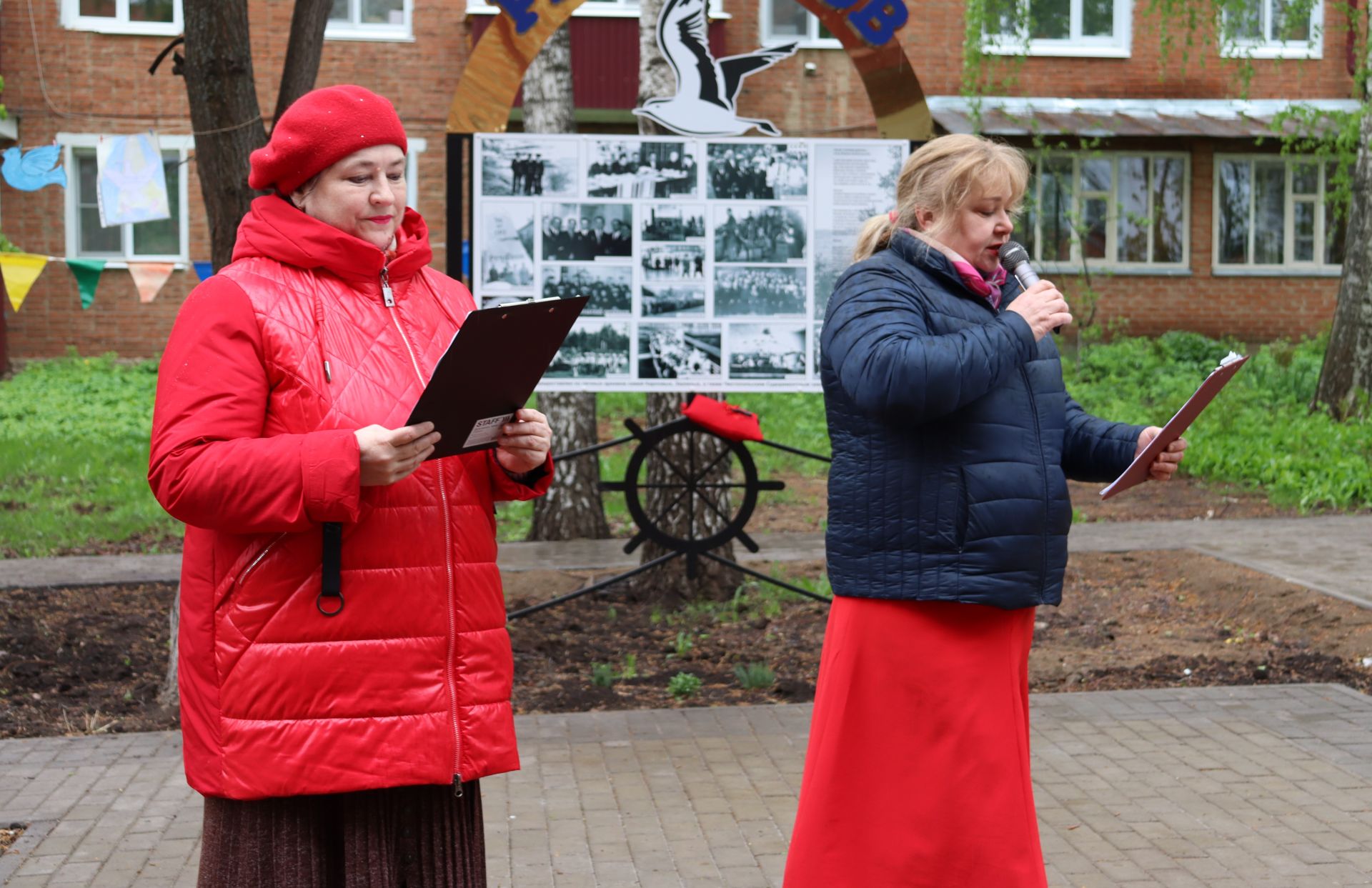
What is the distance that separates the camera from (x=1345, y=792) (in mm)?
4711

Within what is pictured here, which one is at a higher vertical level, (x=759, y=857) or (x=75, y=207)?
(x=75, y=207)

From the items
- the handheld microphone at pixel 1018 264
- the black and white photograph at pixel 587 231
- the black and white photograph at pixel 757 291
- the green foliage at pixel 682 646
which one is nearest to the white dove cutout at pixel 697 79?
the black and white photograph at pixel 587 231

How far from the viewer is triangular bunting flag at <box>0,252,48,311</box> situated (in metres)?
6.61

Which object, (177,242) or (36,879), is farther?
(177,242)

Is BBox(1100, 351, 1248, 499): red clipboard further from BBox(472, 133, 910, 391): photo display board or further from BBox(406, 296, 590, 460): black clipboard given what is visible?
BBox(472, 133, 910, 391): photo display board

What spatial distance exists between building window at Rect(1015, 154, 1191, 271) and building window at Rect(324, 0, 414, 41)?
29.6ft

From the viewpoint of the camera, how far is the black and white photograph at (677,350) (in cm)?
649

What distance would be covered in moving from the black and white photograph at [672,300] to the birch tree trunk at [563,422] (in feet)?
6.51

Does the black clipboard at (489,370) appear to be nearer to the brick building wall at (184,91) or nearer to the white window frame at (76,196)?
the brick building wall at (184,91)

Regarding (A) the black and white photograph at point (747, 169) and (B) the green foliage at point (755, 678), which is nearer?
(B) the green foliage at point (755, 678)

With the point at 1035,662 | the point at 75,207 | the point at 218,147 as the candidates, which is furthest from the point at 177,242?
the point at 1035,662

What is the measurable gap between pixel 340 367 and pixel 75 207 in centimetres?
1793

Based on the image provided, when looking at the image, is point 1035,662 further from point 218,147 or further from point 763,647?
point 218,147

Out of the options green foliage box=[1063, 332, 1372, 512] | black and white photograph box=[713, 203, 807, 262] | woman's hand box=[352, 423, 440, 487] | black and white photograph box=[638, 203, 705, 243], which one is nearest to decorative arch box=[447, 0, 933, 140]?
black and white photograph box=[713, 203, 807, 262]
